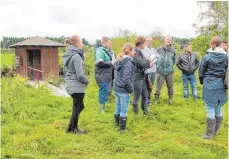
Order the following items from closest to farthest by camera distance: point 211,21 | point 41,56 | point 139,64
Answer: point 139,64 → point 41,56 → point 211,21

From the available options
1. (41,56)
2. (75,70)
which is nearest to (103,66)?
(75,70)

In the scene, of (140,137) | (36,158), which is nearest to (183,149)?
(140,137)

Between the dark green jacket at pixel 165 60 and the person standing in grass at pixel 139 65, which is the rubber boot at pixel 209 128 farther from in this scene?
the dark green jacket at pixel 165 60

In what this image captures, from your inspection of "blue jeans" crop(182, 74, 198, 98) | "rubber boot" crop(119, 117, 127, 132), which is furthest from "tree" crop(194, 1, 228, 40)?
"rubber boot" crop(119, 117, 127, 132)

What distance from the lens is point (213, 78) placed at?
584 cm

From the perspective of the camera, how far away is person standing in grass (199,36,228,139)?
579 cm

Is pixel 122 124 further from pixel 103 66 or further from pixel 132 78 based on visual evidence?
pixel 103 66

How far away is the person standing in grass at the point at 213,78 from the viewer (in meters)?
5.79

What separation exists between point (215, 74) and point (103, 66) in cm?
260

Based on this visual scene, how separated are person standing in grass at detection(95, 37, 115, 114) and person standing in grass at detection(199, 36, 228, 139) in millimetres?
2283

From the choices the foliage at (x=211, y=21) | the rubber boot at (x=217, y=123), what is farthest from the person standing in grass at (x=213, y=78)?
the foliage at (x=211, y=21)

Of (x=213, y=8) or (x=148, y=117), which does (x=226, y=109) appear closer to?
(x=148, y=117)

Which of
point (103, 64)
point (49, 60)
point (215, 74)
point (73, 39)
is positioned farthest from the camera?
point (49, 60)

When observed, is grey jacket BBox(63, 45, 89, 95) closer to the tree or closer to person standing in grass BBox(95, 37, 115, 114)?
person standing in grass BBox(95, 37, 115, 114)
